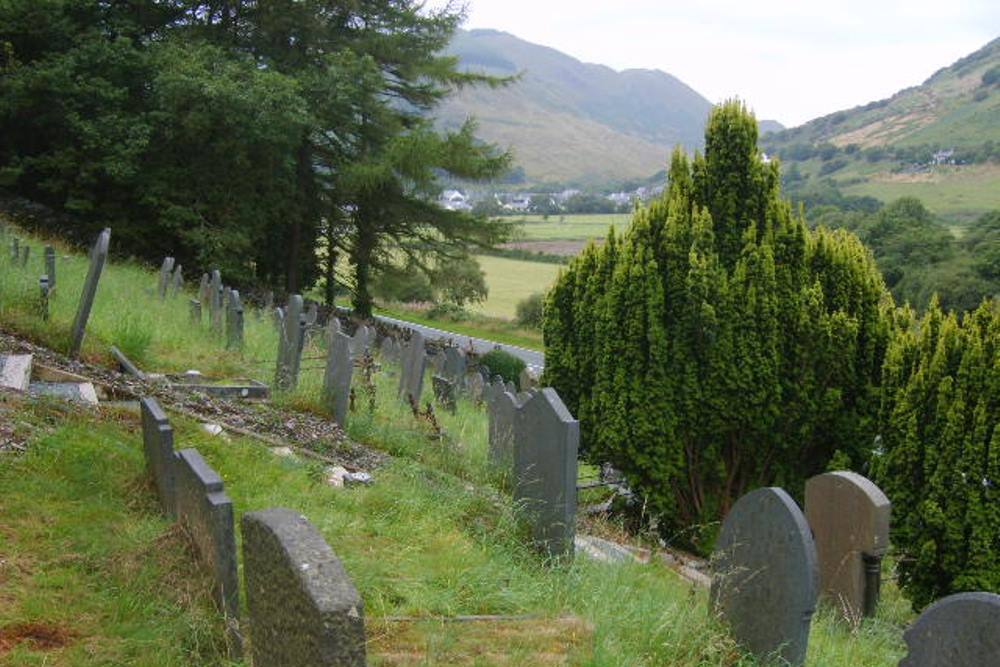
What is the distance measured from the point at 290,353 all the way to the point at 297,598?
7966mm

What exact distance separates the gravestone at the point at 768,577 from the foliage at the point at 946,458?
429cm

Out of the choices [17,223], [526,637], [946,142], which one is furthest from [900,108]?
[526,637]

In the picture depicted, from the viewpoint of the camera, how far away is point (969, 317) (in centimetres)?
919

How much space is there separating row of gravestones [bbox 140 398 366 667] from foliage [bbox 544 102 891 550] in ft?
21.4

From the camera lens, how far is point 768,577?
449cm

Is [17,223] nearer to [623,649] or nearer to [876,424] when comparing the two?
[876,424]

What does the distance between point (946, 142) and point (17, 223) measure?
515 ft

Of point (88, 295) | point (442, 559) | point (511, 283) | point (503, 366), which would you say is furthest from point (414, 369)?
point (511, 283)

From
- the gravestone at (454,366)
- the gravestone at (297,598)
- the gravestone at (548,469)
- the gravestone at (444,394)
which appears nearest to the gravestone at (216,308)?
the gravestone at (444,394)

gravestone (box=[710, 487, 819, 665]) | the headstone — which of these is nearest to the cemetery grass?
gravestone (box=[710, 487, 819, 665])

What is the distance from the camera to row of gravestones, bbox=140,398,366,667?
8.86ft

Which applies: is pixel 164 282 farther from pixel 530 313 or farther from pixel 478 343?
pixel 530 313

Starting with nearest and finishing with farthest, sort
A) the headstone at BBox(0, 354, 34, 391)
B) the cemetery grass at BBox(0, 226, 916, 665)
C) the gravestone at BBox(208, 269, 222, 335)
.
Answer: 1. the cemetery grass at BBox(0, 226, 916, 665)
2. the headstone at BBox(0, 354, 34, 391)
3. the gravestone at BBox(208, 269, 222, 335)

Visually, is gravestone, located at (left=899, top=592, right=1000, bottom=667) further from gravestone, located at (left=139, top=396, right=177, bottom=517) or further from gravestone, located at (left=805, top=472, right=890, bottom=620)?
gravestone, located at (left=139, top=396, right=177, bottom=517)
